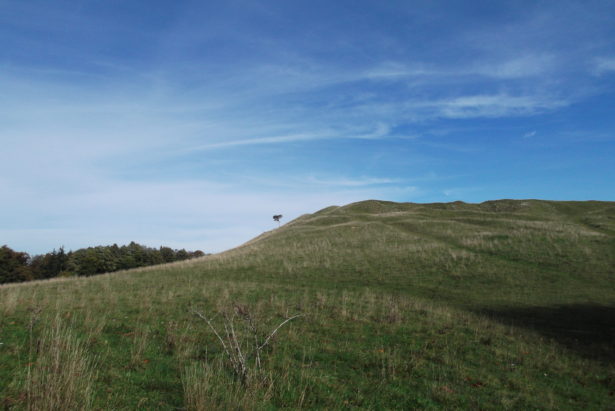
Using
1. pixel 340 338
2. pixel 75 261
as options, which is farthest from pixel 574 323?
pixel 75 261

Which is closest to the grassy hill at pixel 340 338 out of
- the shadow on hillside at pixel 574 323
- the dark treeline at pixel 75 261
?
the shadow on hillside at pixel 574 323

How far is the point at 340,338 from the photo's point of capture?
38.9ft

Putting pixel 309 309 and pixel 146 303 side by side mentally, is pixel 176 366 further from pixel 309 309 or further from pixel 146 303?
pixel 146 303

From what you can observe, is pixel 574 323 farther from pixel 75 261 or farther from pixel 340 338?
pixel 75 261

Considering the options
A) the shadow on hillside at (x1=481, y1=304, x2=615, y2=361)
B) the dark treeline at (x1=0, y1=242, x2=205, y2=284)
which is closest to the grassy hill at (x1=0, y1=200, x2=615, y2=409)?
the shadow on hillside at (x1=481, y1=304, x2=615, y2=361)

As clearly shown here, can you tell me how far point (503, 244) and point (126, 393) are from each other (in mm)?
36106

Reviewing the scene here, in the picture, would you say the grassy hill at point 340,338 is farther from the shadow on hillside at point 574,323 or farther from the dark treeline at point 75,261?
the dark treeline at point 75,261

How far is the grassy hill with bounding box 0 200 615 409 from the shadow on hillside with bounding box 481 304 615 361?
0.10 m

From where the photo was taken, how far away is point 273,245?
4534 centimetres

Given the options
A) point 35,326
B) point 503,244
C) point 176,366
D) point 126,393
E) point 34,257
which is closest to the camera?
point 126,393

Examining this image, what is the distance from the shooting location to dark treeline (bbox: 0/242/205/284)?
7006cm

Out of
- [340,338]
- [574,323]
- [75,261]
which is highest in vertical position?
[75,261]

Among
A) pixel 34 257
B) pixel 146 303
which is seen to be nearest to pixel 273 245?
pixel 146 303

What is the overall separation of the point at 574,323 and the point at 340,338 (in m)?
11.5
